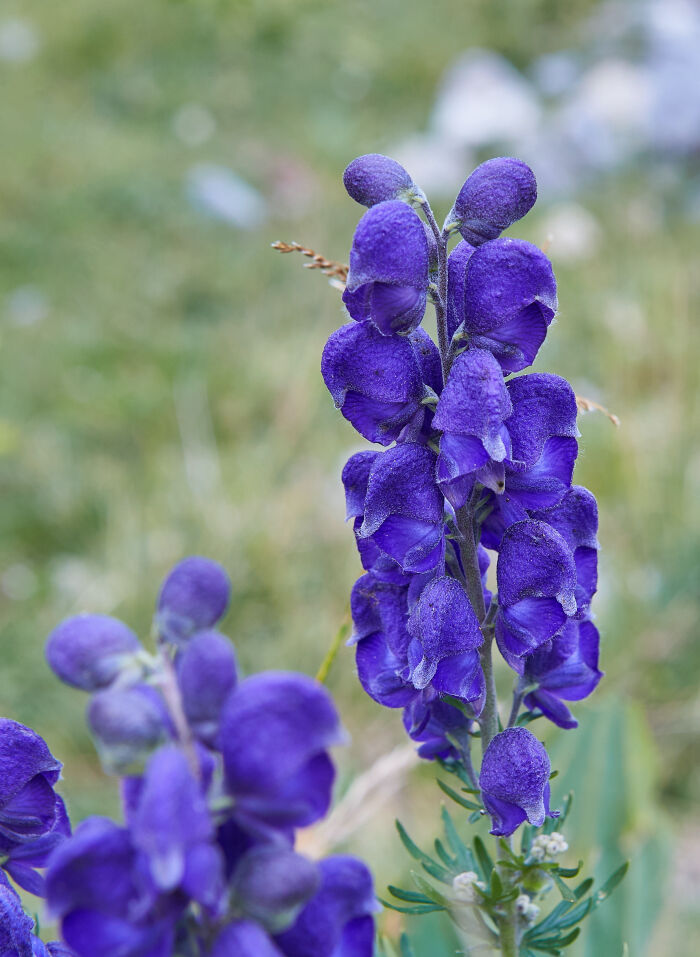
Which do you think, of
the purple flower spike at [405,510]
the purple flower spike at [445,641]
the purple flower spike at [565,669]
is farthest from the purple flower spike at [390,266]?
the purple flower spike at [565,669]

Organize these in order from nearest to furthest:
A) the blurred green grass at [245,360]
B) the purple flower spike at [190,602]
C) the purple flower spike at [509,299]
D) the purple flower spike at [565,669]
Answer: the purple flower spike at [190,602] < the purple flower spike at [509,299] < the purple flower spike at [565,669] < the blurred green grass at [245,360]

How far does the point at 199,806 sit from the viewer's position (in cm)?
59

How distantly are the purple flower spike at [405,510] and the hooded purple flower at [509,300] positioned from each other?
0.11 m

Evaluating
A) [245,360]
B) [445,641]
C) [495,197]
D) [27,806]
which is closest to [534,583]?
[445,641]

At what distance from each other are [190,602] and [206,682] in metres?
0.07

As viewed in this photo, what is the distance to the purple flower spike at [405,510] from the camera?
2.72 ft

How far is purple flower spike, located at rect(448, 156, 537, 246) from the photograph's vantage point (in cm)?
83

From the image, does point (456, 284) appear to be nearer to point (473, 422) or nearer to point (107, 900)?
point (473, 422)

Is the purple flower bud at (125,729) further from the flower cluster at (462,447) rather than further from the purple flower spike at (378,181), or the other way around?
the purple flower spike at (378,181)

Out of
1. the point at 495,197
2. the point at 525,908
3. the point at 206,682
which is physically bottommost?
the point at 525,908

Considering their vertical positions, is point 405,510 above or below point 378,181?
below

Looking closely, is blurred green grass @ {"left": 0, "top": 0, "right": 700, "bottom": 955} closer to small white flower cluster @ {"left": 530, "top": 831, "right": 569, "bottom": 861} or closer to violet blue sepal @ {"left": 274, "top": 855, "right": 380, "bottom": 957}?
small white flower cluster @ {"left": 530, "top": 831, "right": 569, "bottom": 861}

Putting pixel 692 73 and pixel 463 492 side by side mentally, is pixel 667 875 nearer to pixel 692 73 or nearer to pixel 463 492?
pixel 463 492

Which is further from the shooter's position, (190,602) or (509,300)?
(509,300)
